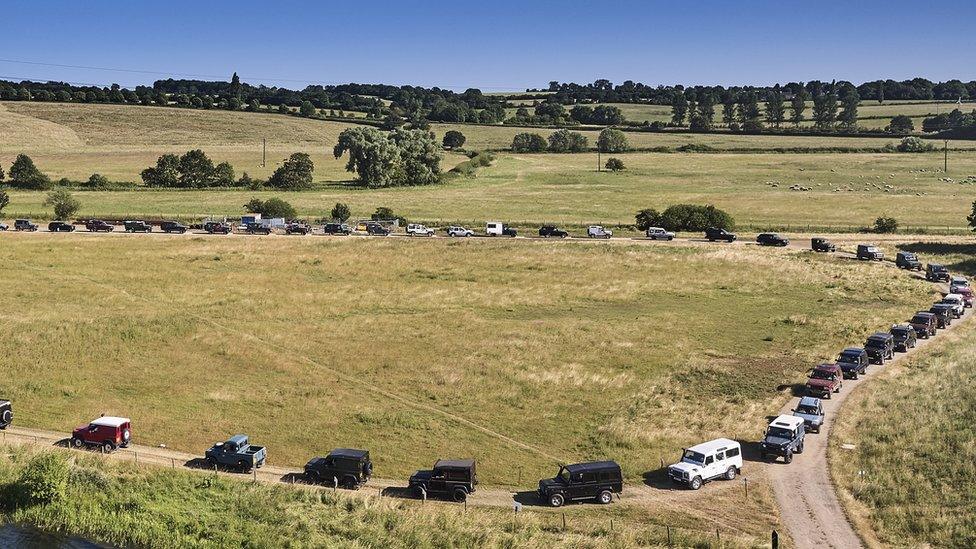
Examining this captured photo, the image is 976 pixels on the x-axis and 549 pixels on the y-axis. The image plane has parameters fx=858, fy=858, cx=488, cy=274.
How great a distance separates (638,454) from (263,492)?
1710 cm

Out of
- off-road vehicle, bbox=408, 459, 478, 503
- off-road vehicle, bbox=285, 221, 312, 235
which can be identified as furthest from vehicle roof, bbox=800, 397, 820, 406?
off-road vehicle, bbox=285, 221, 312, 235

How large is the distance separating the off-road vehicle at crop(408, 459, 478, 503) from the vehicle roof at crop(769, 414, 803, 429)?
1497 centimetres

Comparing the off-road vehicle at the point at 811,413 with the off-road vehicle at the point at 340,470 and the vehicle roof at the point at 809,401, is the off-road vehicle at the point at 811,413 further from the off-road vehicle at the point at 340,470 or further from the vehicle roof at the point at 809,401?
the off-road vehicle at the point at 340,470

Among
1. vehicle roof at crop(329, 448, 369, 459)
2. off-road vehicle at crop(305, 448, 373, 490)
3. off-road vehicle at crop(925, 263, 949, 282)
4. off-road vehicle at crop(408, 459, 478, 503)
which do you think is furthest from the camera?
off-road vehicle at crop(925, 263, 949, 282)

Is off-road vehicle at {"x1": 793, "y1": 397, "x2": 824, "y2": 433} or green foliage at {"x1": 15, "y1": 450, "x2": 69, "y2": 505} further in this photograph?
off-road vehicle at {"x1": 793, "y1": 397, "x2": 824, "y2": 433}

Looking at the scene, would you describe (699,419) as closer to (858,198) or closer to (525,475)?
(525,475)

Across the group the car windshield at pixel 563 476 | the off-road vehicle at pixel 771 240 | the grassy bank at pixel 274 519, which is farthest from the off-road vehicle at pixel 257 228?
the car windshield at pixel 563 476

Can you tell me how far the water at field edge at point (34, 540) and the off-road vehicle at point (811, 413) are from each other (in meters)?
32.4

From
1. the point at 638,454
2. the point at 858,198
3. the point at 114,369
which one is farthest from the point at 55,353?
the point at 858,198

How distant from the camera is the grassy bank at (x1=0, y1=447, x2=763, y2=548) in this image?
102 feet

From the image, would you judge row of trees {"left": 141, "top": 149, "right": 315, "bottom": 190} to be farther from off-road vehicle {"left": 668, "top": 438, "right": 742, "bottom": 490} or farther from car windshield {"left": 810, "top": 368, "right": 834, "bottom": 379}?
off-road vehicle {"left": 668, "top": 438, "right": 742, "bottom": 490}

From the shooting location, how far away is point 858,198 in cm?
14538

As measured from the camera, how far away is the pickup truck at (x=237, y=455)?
37.3 meters

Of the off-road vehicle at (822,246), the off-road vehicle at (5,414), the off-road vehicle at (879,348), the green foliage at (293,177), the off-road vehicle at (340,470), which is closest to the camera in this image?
the off-road vehicle at (340,470)
